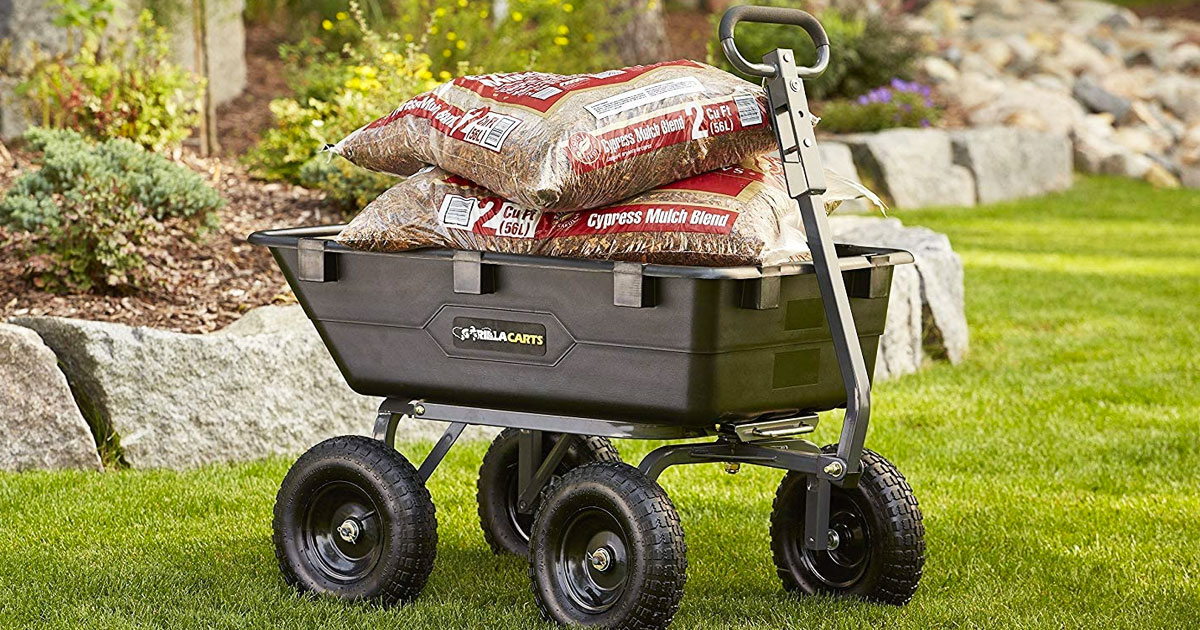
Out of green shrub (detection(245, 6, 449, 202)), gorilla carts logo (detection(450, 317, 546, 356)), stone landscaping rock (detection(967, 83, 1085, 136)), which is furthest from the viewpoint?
stone landscaping rock (detection(967, 83, 1085, 136))

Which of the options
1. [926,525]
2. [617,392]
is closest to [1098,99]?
[926,525]

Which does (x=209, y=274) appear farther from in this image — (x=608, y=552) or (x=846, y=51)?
(x=846, y=51)

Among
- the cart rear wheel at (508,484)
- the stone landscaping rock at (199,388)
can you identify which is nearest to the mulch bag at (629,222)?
the cart rear wheel at (508,484)

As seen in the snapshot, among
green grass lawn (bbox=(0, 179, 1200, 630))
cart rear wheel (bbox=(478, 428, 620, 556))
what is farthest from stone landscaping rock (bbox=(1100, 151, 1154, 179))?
cart rear wheel (bbox=(478, 428, 620, 556))

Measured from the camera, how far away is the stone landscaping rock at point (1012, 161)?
455 inches

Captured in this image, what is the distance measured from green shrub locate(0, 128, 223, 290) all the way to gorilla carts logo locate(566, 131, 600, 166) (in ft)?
8.73

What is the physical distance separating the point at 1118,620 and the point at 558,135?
64.1 inches

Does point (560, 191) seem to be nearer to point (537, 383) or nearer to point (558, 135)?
point (558, 135)

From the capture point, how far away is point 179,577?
135 inches

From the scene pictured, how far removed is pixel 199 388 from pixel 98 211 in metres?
1.12

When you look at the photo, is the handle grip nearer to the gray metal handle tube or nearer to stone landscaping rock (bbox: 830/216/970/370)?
the gray metal handle tube

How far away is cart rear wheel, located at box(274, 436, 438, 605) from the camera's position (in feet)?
10.5

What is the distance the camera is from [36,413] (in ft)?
13.9

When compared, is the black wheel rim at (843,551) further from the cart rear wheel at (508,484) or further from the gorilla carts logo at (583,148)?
the gorilla carts logo at (583,148)
